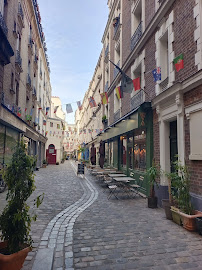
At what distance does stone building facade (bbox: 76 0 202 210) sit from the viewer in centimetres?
538

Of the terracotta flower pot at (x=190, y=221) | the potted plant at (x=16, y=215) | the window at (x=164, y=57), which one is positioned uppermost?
the window at (x=164, y=57)

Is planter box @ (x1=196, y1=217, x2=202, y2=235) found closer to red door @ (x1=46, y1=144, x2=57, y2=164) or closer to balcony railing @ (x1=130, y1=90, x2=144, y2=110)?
balcony railing @ (x1=130, y1=90, x2=144, y2=110)

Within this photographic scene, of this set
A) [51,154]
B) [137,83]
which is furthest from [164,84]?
[51,154]

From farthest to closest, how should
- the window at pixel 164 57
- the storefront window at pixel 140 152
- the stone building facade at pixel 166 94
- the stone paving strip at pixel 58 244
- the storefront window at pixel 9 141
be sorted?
the storefront window at pixel 9 141 < the storefront window at pixel 140 152 < the window at pixel 164 57 < the stone building facade at pixel 166 94 < the stone paving strip at pixel 58 244

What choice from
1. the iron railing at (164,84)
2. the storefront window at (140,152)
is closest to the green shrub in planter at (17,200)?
the iron railing at (164,84)

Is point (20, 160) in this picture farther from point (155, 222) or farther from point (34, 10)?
point (34, 10)

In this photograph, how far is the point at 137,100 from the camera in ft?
33.0

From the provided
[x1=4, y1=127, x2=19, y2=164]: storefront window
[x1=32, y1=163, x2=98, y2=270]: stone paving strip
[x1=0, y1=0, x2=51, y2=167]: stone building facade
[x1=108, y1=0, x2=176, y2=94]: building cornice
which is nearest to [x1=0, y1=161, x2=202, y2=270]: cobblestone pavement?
[x1=32, y1=163, x2=98, y2=270]: stone paving strip

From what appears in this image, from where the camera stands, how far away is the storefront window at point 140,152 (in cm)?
897

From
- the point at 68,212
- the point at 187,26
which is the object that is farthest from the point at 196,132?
the point at 68,212

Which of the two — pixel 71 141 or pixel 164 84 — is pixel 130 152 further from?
pixel 71 141

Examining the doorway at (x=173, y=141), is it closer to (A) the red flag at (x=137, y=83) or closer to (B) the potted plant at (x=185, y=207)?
(B) the potted plant at (x=185, y=207)

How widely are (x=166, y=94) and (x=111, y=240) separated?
4751 mm

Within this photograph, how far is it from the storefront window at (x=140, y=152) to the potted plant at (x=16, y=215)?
6576mm
